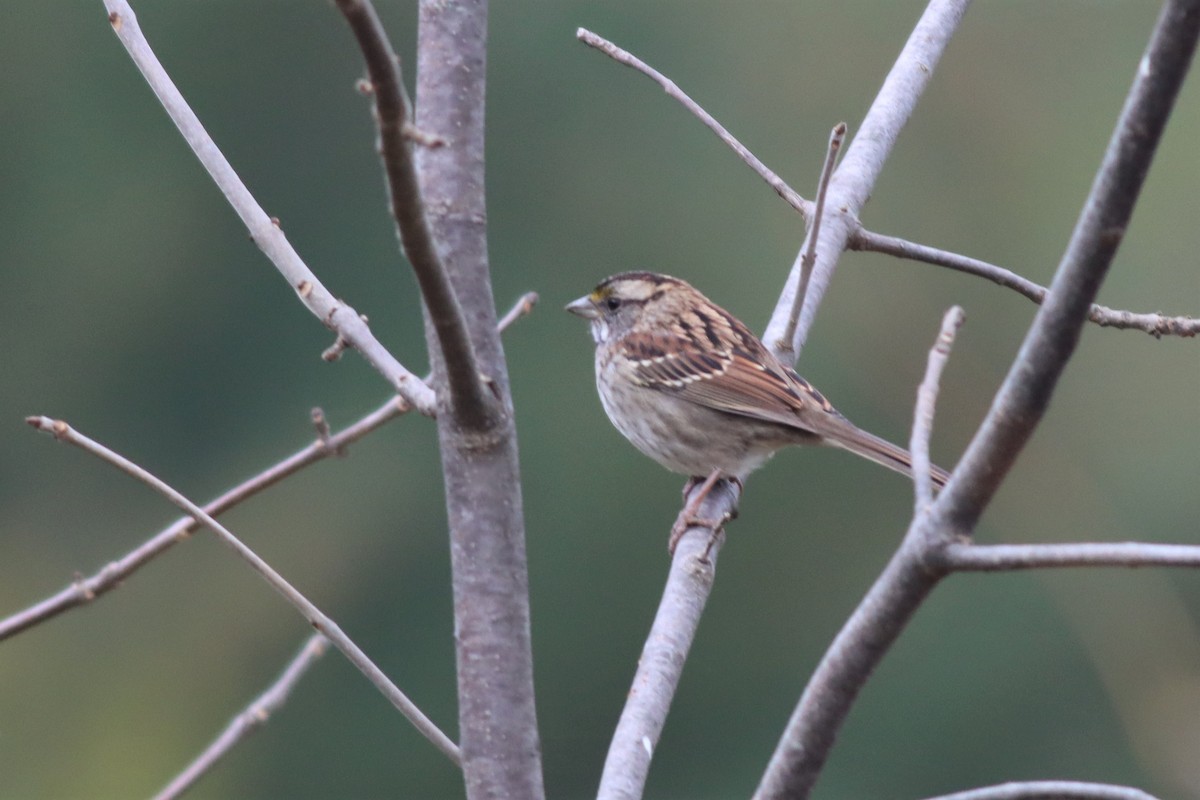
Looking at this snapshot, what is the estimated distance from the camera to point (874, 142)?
11.6ft

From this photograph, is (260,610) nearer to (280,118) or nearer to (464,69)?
(280,118)

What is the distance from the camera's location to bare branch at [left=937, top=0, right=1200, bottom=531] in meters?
1.35

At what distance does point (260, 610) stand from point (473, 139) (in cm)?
1274

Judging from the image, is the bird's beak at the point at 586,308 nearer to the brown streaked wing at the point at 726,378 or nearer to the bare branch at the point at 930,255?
the brown streaked wing at the point at 726,378

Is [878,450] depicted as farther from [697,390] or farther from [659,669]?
[659,669]

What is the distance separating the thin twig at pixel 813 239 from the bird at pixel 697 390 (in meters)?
0.34

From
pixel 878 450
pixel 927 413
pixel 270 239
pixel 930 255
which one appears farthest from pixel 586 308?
pixel 927 413

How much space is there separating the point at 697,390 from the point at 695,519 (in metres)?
1.33

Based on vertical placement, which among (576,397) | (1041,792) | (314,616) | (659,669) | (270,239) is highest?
(270,239)

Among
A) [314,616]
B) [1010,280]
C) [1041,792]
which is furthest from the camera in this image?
[1010,280]

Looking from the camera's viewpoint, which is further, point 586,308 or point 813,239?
point 586,308

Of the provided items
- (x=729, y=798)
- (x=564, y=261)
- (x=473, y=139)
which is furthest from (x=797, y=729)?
(x=564, y=261)

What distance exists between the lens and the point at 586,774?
12.6 m

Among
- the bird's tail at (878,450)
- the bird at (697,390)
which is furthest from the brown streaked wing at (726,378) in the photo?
the bird's tail at (878,450)
